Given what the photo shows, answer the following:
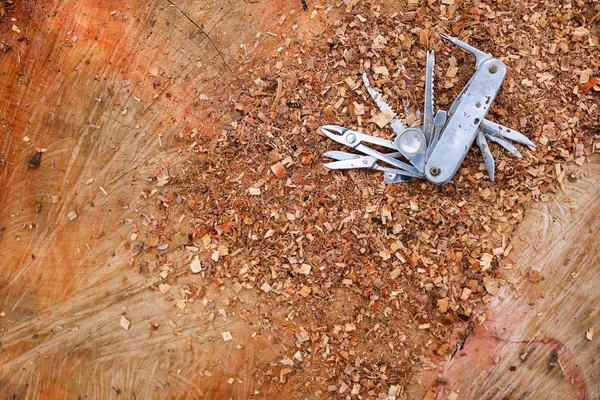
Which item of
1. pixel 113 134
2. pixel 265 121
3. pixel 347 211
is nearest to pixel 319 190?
pixel 347 211

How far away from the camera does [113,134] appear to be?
231 cm

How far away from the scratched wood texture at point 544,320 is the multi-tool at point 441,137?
12.7 inches

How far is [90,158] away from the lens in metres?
2.31

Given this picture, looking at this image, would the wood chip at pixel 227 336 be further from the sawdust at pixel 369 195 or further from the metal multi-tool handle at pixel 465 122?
the metal multi-tool handle at pixel 465 122

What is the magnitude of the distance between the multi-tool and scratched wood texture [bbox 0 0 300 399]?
0.59m

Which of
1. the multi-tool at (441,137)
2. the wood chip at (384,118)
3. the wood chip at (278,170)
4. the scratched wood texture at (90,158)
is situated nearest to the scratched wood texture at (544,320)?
the multi-tool at (441,137)

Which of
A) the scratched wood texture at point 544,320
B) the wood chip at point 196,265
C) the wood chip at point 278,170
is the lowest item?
the scratched wood texture at point 544,320

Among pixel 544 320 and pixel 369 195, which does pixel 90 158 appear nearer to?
pixel 369 195

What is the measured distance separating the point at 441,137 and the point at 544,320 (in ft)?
2.74

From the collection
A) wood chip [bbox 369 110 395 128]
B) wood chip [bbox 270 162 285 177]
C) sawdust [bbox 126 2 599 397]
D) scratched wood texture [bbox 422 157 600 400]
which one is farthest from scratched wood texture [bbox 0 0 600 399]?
wood chip [bbox 369 110 395 128]

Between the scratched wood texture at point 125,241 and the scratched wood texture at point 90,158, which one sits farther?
the scratched wood texture at point 90,158

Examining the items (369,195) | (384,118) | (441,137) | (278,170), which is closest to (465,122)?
(441,137)

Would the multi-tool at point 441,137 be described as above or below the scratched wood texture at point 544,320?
above

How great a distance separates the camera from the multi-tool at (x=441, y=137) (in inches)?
82.7
